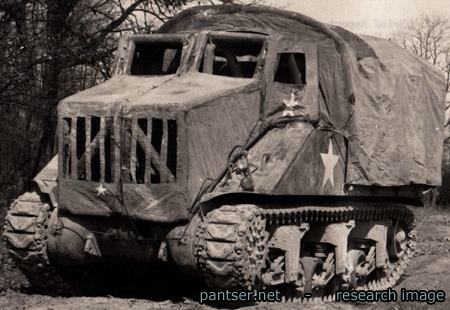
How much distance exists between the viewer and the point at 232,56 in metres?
10.4

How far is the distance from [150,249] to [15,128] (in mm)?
16630

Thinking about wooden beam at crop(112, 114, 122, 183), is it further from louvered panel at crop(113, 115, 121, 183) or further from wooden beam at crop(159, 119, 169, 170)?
wooden beam at crop(159, 119, 169, 170)

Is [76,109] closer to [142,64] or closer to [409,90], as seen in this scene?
[142,64]

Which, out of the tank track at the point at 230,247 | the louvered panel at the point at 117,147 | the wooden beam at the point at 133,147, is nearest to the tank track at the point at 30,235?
the louvered panel at the point at 117,147

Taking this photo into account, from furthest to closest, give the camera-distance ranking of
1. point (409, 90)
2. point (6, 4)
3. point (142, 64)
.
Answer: point (6, 4) → point (409, 90) → point (142, 64)

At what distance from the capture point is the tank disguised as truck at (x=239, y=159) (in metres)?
8.68

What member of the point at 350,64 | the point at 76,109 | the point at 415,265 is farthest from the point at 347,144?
the point at 415,265

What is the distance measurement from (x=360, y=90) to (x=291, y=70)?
1135 mm

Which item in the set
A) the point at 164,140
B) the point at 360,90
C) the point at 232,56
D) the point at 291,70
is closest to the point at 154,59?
the point at 232,56

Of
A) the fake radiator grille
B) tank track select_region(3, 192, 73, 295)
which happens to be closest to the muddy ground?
tank track select_region(3, 192, 73, 295)

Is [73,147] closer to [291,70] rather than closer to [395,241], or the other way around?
[291,70]

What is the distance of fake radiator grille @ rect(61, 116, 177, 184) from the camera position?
8.66m

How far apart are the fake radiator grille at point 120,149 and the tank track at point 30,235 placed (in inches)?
27.0

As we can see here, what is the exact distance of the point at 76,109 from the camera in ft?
30.0
